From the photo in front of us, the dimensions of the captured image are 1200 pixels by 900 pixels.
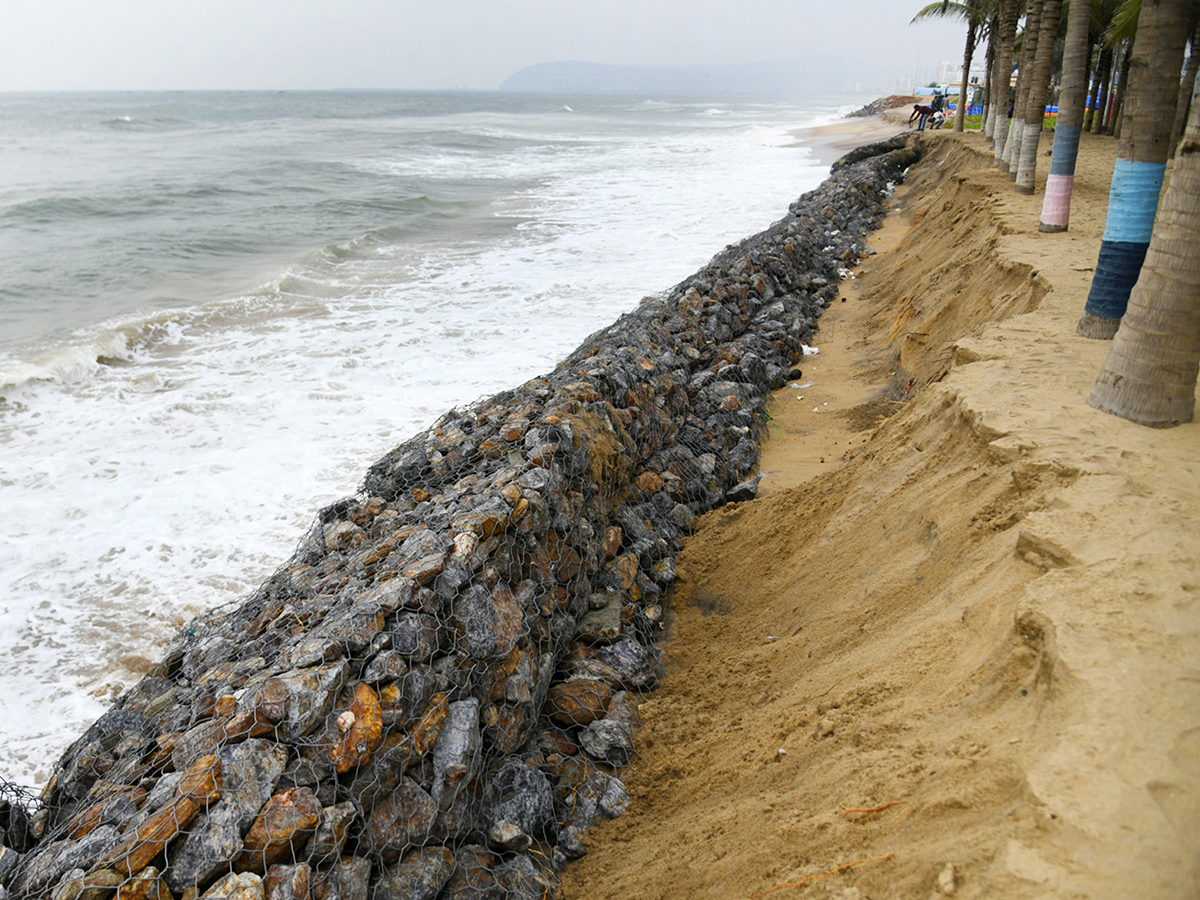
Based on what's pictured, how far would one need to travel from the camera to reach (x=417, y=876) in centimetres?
288

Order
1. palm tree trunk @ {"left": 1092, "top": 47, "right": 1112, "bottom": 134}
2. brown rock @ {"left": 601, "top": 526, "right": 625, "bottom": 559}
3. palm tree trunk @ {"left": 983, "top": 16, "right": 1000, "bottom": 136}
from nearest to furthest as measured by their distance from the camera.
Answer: brown rock @ {"left": 601, "top": 526, "right": 625, "bottom": 559} → palm tree trunk @ {"left": 983, "top": 16, "right": 1000, "bottom": 136} → palm tree trunk @ {"left": 1092, "top": 47, "right": 1112, "bottom": 134}

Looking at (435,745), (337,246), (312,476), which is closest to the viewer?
(435,745)

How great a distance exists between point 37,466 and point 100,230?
15964mm

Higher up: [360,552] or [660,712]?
[360,552]

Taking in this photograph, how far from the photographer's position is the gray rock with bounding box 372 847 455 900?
280 cm

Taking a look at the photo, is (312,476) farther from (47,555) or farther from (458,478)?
(458,478)

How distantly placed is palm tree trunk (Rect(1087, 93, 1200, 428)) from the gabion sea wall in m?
3.12

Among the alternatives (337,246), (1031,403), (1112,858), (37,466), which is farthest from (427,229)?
(1112,858)

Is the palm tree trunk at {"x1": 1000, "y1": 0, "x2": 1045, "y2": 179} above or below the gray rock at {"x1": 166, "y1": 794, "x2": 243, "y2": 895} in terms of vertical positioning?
above

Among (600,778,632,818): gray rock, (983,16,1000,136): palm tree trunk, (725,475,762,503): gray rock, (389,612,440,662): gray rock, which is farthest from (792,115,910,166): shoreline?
(389,612,440,662): gray rock

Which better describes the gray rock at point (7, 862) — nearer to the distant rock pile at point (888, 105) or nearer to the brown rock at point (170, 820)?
the brown rock at point (170, 820)

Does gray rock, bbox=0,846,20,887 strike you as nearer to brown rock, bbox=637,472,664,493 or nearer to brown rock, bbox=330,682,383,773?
brown rock, bbox=330,682,383,773

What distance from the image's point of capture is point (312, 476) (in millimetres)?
7668

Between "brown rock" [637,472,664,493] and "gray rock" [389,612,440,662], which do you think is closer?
"gray rock" [389,612,440,662]
